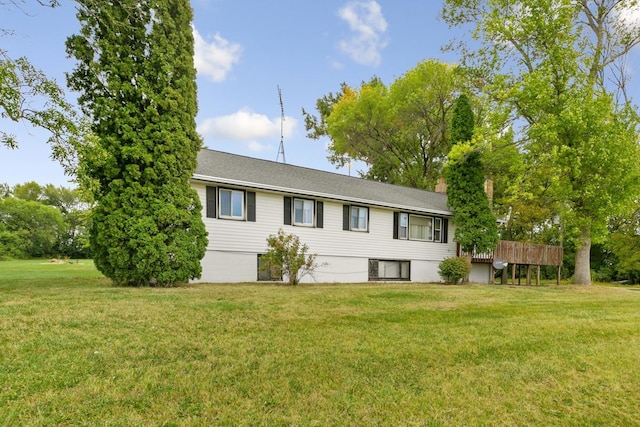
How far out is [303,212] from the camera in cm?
1422

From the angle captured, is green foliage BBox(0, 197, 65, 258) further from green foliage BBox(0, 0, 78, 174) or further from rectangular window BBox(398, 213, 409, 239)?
rectangular window BBox(398, 213, 409, 239)

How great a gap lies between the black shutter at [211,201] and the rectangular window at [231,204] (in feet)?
0.81

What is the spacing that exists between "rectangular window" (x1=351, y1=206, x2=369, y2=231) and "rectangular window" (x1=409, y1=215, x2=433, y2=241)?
2.86 m

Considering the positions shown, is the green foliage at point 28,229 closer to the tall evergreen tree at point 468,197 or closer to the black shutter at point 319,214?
the black shutter at point 319,214

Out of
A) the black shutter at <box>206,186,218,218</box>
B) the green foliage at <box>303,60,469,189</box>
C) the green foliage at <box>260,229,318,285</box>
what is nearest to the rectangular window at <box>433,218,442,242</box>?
the green foliage at <box>260,229,318,285</box>

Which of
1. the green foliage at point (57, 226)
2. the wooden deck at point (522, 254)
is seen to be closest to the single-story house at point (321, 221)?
the wooden deck at point (522, 254)

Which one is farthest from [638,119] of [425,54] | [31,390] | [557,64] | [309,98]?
[309,98]

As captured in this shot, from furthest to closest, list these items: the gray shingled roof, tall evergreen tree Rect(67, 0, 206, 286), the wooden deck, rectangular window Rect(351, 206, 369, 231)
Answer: the wooden deck < rectangular window Rect(351, 206, 369, 231) < the gray shingled roof < tall evergreen tree Rect(67, 0, 206, 286)

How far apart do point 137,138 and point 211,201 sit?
326 cm

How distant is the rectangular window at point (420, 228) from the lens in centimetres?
1747

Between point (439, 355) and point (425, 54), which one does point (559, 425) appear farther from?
point (425, 54)

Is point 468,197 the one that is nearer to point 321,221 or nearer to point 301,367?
point 321,221

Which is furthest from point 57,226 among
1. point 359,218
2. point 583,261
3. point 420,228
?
point 583,261

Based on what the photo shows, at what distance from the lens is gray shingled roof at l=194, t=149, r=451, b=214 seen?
1270 cm
